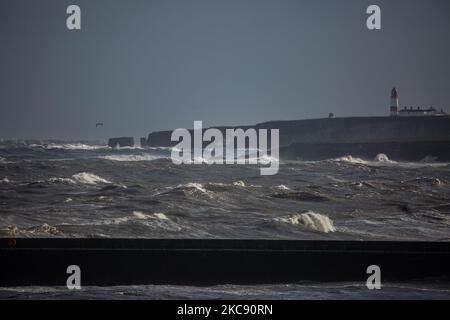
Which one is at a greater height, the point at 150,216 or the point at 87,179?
the point at 87,179

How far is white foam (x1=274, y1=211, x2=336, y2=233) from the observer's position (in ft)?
98.8

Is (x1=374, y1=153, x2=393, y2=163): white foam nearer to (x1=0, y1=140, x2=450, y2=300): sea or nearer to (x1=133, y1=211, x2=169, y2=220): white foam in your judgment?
(x1=0, y1=140, x2=450, y2=300): sea

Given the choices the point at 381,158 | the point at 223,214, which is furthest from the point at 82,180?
the point at 381,158

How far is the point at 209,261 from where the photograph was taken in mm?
20703

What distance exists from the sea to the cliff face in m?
47.4

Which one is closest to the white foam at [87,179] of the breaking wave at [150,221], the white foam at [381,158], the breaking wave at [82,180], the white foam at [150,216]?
the breaking wave at [82,180]

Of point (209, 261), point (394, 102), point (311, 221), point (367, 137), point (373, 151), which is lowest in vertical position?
point (311, 221)

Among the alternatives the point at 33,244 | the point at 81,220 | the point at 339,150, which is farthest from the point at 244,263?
the point at 339,150

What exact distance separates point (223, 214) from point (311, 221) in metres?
4.67

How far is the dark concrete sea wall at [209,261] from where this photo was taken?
66.4 feet

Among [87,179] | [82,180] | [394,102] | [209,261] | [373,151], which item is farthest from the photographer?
[394,102]

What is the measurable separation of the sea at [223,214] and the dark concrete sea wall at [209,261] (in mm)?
556

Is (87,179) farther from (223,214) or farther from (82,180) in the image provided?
(223,214)
